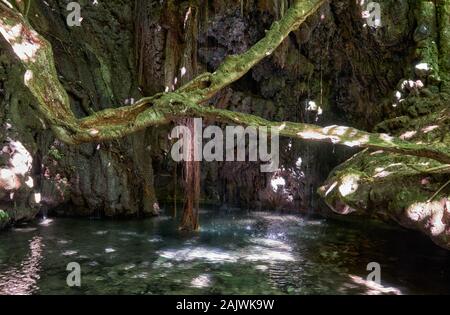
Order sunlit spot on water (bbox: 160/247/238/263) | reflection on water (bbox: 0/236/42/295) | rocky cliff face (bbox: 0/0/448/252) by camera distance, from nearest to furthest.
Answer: reflection on water (bbox: 0/236/42/295) < sunlit spot on water (bbox: 160/247/238/263) < rocky cliff face (bbox: 0/0/448/252)

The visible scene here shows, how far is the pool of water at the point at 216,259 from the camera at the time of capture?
258 inches

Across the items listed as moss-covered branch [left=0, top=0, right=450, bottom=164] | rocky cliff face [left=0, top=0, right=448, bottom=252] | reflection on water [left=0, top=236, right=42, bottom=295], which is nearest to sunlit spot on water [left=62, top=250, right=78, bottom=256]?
reflection on water [left=0, top=236, right=42, bottom=295]

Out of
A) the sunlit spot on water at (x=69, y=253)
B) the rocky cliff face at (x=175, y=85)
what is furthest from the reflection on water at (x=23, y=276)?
the rocky cliff face at (x=175, y=85)

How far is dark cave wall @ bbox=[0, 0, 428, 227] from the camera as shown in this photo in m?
11.2

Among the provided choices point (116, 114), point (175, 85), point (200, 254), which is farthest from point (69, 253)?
point (175, 85)

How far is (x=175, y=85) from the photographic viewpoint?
1083 cm

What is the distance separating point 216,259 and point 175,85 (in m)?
4.71

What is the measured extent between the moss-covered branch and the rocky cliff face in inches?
173

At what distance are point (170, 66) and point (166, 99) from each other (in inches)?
193

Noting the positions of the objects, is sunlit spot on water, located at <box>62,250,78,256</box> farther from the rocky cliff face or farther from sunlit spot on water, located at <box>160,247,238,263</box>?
the rocky cliff face

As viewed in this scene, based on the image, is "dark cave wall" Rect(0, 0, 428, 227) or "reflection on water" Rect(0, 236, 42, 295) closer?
"reflection on water" Rect(0, 236, 42, 295)

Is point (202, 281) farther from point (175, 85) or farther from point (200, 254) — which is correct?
point (175, 85)

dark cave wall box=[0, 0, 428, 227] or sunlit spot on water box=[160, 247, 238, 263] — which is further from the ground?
dark cave wall box=[0, 0, 428, 227]

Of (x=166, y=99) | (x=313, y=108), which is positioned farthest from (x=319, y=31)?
(x=166, y=99)
